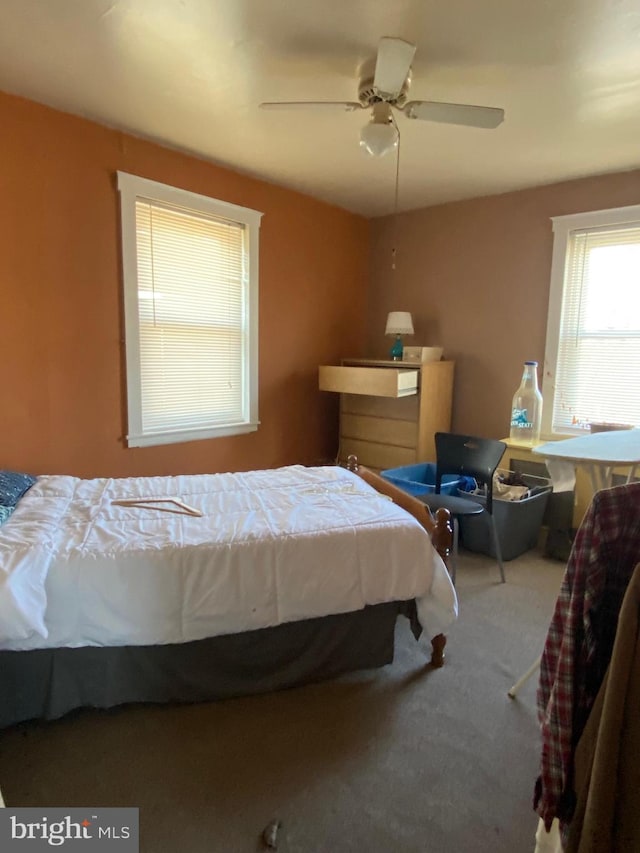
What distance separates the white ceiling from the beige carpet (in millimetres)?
2467

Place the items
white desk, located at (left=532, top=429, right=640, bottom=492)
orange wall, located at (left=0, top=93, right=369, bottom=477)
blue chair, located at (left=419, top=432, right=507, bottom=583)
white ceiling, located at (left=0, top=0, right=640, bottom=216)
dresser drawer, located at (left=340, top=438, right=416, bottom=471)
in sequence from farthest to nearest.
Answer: dresser drawer, located at (left=340, top=438, right=416, bottom=471), blue chair, located at (left=419, top=432, right=507, bottom=583), orange wall, located at (left=0, top=93, right=369, bottom=477), white ceiling, located at (left=0, top=0, right=640, bottom=216), white desk, located at (left=532, top=429, right=640, bottom=492)

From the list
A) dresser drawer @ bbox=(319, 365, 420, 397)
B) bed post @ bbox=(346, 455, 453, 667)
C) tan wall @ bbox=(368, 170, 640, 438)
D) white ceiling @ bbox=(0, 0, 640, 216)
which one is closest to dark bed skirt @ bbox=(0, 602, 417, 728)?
bed post @ bbox=(346, 455, 453, 667)

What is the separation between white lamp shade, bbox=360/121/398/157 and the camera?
2023 mm

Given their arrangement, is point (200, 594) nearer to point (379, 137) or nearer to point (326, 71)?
point (379, 137)

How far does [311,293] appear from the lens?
405 centimetres

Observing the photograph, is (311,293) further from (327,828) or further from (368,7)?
(327,828)

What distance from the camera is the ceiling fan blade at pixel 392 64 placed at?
180cm

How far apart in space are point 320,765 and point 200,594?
65cm

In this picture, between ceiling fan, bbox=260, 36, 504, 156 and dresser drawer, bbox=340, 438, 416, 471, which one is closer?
ceiling fan, bbox=260, 36, 504, 156

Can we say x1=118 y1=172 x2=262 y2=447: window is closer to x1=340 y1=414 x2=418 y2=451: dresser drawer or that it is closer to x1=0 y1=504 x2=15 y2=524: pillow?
x1=340 y1=414 x2=418 y2=451: dresser drawer

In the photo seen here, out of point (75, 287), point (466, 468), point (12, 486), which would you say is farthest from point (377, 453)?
point (12, 486)

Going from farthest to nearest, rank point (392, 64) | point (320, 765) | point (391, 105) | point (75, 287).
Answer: point (75, 287), point (391, 105), point (392, 64), point (320, 765)

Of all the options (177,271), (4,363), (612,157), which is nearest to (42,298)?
(4,363)

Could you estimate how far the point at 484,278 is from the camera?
390cm
